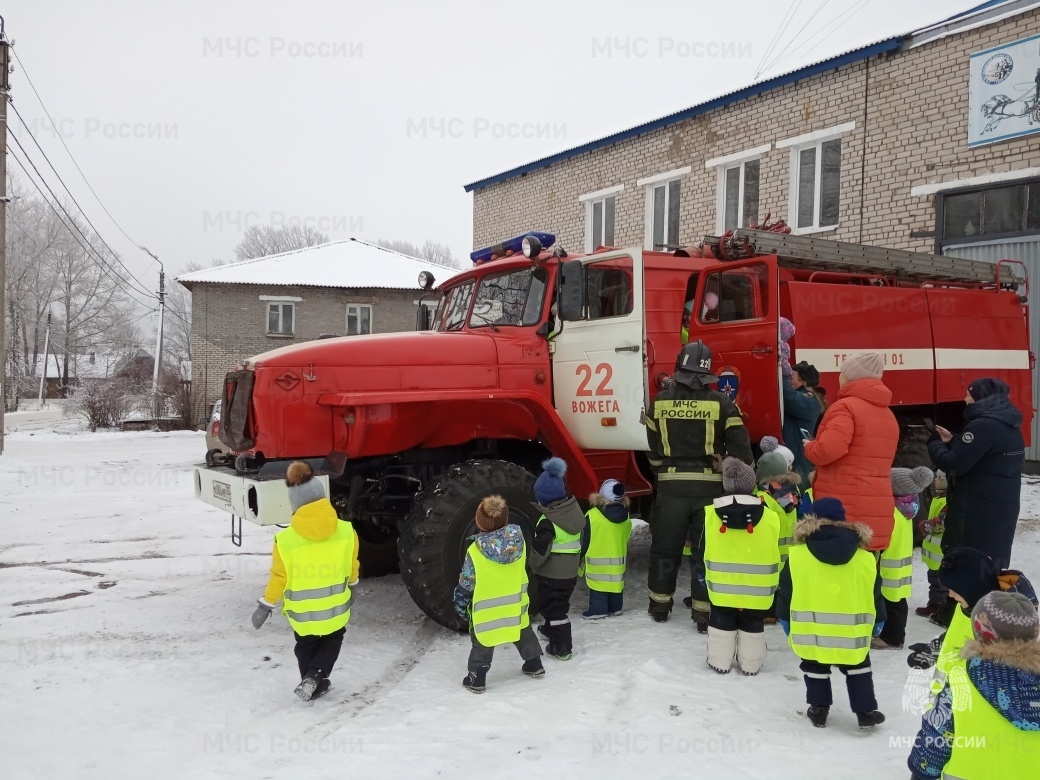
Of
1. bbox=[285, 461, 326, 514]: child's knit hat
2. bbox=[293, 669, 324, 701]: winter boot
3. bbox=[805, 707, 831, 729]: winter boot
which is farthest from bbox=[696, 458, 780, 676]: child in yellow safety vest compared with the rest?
bbox=[285, 461, 326, 514]: child's knit hat

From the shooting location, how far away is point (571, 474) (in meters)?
5.42

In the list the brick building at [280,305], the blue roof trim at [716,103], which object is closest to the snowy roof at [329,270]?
the brick building at [280,305]

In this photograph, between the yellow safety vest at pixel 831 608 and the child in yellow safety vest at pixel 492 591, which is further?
the child in yellow safety vest at pixel 492 591

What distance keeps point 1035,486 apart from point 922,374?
4081 mm

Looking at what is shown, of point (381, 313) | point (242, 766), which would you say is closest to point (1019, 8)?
point (242, 766)

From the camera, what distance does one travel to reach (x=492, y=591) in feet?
13.0

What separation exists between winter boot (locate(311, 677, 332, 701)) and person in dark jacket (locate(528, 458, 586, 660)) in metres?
1.30

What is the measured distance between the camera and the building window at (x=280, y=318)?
997 inches

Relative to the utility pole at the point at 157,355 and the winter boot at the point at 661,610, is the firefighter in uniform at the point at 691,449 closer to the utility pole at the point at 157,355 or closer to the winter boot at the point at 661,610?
the winter boot at the point at 661,610

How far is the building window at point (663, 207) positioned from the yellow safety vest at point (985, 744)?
12.3m

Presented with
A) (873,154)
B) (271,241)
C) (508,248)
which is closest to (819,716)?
(508,248)

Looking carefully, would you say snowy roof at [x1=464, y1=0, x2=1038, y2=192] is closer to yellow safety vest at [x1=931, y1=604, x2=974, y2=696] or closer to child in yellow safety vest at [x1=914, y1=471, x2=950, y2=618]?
child in yellow safety vest at [x1=914, y1=471, x2=950, y2=618]

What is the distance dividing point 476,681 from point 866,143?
10153mm

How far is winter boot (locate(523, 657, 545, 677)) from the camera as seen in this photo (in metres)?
4.14
